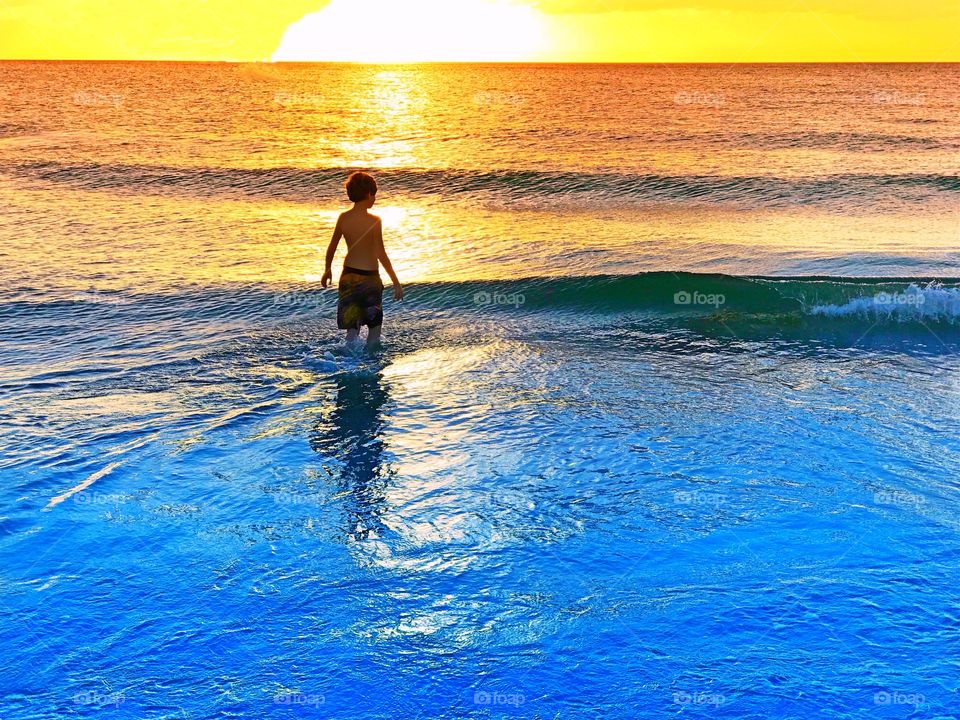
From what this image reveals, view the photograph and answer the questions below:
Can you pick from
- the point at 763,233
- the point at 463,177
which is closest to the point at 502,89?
the point at 463,177

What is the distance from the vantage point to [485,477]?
5555 mm

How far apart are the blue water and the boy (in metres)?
0.43

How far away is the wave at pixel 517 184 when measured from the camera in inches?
798

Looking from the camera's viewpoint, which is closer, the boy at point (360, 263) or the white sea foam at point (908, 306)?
the boy at point (360, 263)

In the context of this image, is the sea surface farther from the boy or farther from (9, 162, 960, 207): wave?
(9, 162, 960, 207): wave

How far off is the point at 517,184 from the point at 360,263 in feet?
48.3

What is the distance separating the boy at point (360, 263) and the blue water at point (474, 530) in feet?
1.41

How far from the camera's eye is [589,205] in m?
19.4

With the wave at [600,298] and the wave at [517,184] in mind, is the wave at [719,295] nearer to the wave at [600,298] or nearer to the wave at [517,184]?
the wave at [600,298]

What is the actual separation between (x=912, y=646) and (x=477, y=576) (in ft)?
6.86

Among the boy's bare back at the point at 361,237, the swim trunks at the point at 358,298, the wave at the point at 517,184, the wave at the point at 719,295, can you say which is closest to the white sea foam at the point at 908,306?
the wave at the point at 719,295

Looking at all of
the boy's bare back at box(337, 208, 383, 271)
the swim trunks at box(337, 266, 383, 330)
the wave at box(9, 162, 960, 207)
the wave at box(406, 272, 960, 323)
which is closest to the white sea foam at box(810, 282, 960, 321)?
the wave at box(406, 272, 960, 323)

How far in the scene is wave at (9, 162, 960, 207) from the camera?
2028 cm

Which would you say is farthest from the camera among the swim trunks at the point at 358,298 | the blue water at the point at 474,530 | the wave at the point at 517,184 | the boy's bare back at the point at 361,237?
the wave at the point at 517,184
